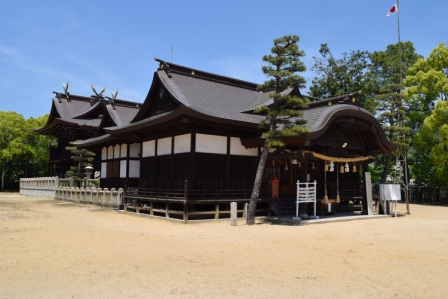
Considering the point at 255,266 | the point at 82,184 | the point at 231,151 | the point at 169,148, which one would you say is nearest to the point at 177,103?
the point at 169,148

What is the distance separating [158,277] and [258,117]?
13274 millimetres

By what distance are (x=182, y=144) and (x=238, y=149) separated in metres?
2.77

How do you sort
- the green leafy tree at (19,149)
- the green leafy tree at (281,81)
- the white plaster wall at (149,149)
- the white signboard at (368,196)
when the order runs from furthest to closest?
the green leafy tree at (19,149), the white plaster wall at (149,149), the white signboard at (368,196), the green leafy tree at (281,81)

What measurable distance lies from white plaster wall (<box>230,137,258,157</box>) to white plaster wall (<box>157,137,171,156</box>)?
3306mm

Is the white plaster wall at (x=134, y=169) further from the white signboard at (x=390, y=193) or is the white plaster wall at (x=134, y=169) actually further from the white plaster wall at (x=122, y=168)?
the white signboard at (x=390, y=193)

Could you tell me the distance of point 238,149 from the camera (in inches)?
719

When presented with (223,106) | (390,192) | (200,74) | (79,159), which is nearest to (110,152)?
(79,159)

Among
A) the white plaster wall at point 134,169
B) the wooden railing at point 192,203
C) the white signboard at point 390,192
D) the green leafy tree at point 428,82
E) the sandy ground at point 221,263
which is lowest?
the sandy ground at point 221,263

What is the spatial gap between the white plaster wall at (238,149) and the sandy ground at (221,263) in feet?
18.2

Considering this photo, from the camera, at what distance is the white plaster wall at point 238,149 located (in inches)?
710

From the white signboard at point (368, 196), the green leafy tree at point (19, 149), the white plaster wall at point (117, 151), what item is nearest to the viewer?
the white signboard at point (368, 196)

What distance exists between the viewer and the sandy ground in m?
6.01

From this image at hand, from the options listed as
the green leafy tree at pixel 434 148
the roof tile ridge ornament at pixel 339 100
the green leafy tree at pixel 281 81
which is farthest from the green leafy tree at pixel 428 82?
the green leafy tree at pixel 281 81

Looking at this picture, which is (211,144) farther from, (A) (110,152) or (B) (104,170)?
(B) (104,170)
